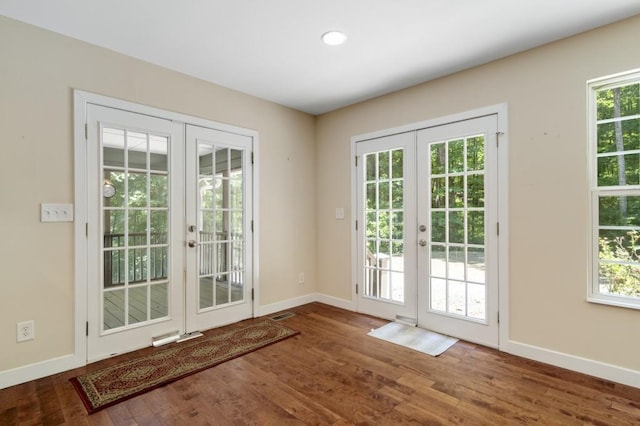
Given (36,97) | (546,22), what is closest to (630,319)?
(546,22)

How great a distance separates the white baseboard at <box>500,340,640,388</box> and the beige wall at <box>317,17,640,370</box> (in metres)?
0.04

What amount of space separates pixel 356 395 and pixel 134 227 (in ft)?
7.60

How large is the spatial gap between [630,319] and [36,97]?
4575 millimetres

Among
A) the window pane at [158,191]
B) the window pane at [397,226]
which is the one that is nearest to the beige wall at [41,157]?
the window pane at [158,191]

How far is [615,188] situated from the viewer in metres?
2.39

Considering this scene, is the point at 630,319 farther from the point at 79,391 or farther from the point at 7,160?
the point at 7,160

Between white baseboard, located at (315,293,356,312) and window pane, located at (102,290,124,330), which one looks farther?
white baseboard, located at (315,293,356,312)

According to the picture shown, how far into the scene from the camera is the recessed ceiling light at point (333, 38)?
8.21 ft

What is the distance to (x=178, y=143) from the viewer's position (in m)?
3.18

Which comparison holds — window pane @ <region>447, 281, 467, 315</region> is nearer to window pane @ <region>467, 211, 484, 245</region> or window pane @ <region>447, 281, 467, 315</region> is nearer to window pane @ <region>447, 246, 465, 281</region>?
window pane @ <region>447, 246, 465, 281</region>

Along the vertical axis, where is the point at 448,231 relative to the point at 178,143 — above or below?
below

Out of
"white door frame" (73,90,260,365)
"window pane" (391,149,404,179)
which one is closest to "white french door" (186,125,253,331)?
"white door frame" (73,90,260,365)

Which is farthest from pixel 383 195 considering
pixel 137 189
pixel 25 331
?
pixel 25 331

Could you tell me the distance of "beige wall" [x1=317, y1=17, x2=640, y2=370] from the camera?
237 centimetres
